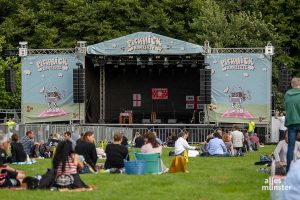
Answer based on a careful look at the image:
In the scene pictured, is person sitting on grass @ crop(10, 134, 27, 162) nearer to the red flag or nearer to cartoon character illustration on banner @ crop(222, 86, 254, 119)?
cartoon character illustration on banner @ crop(222, 86, 254, 119)

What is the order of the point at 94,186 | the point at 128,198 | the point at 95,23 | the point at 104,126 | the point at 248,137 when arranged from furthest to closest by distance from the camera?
the point at 95,23
the point at 104,126
the point at 248,137
the point at 94,186
the point at 128,198

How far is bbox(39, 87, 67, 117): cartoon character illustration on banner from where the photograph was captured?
1330 inches

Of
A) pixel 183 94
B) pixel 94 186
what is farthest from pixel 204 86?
pixel 94 186

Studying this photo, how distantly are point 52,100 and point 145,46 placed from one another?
17.1ft

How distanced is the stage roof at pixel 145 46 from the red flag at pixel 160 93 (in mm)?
4304

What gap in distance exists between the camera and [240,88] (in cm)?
3316

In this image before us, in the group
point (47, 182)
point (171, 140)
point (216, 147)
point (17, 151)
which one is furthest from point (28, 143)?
point (47, 182)

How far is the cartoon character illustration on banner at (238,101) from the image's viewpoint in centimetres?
3316

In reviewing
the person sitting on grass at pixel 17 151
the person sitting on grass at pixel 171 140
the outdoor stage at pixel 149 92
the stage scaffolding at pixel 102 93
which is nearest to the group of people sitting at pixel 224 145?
the person sitting on grass at pixel 171 140

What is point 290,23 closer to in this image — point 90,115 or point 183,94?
point 183,94

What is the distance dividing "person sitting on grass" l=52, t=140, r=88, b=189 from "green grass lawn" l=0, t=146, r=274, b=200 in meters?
0.32

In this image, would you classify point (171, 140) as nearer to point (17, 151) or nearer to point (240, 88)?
point (240, 88)

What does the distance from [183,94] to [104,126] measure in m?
6.74

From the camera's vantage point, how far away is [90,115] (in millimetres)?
34750
